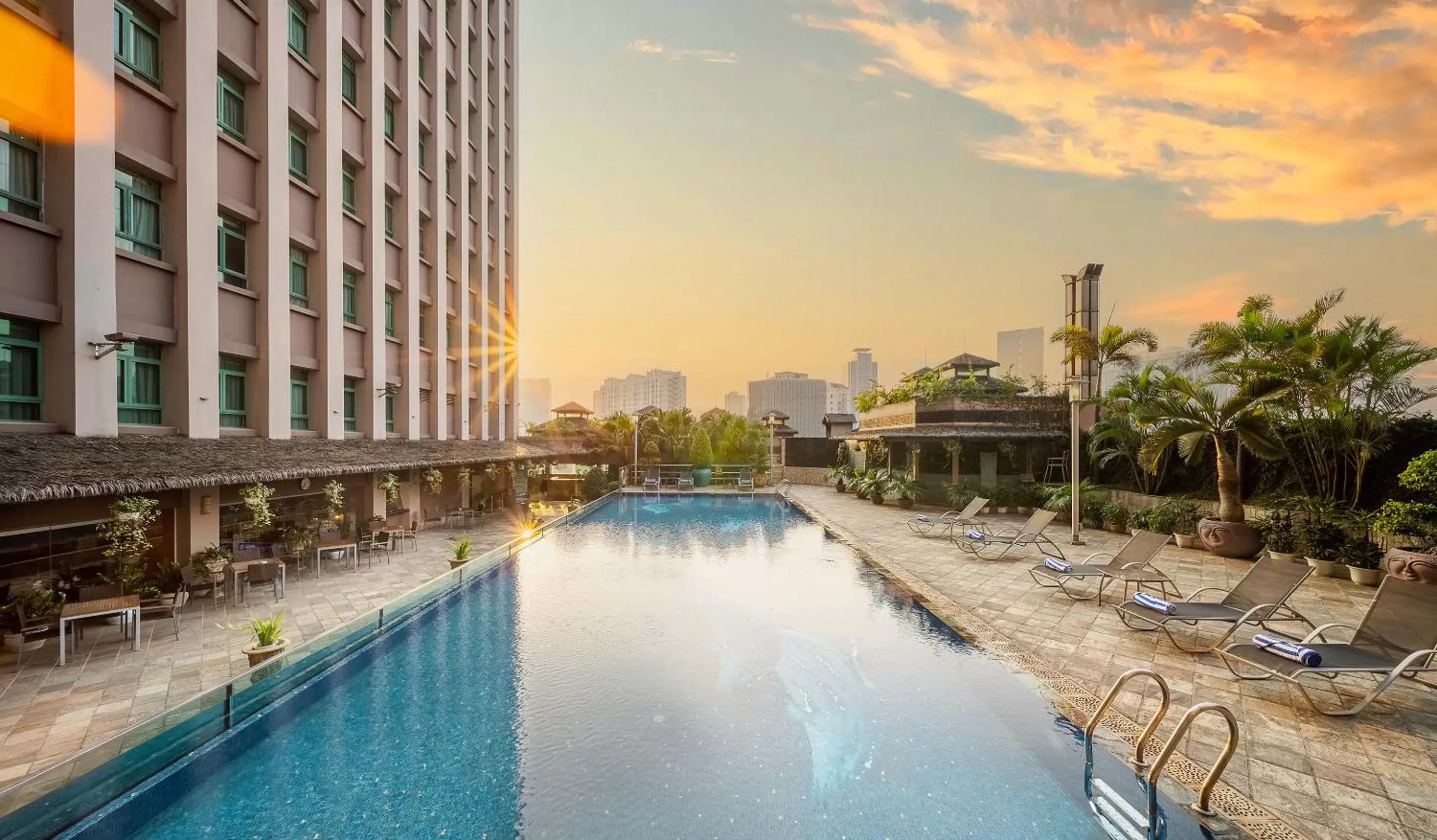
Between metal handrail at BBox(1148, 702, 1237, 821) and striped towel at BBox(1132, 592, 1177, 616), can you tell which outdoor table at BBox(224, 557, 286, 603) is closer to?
metal handrail at BBox(1148, 702, 1237, 821)

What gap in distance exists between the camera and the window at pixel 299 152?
13.2 meters

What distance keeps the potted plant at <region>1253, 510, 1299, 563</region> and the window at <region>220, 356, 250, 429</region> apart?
19556 millimetres

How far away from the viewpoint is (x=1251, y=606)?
21.8 ft

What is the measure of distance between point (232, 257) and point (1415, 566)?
2007cm

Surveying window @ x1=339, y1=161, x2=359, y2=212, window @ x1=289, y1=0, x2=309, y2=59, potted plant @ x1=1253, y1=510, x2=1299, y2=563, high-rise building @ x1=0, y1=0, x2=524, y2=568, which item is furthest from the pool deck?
window @ x1=289, y1=0, x2=309, y2=59

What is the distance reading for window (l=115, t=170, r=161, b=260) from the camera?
9.05 m

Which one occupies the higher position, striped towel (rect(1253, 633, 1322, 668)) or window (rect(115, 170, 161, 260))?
window (rect(115, 170, 161, 260))

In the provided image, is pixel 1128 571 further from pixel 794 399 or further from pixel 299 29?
pixel 794 399

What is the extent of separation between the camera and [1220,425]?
12.0 metres

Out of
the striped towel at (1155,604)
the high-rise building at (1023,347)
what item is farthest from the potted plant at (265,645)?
the high-rise building at (1023,347)

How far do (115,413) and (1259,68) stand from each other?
20710 millimetres

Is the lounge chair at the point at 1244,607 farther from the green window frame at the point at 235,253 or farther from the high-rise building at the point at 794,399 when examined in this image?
the high-rise building at the point at 794,399

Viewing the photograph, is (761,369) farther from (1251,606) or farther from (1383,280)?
(1251,606)

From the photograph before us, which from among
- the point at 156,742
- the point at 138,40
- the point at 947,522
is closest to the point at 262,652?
the point at 156,742
